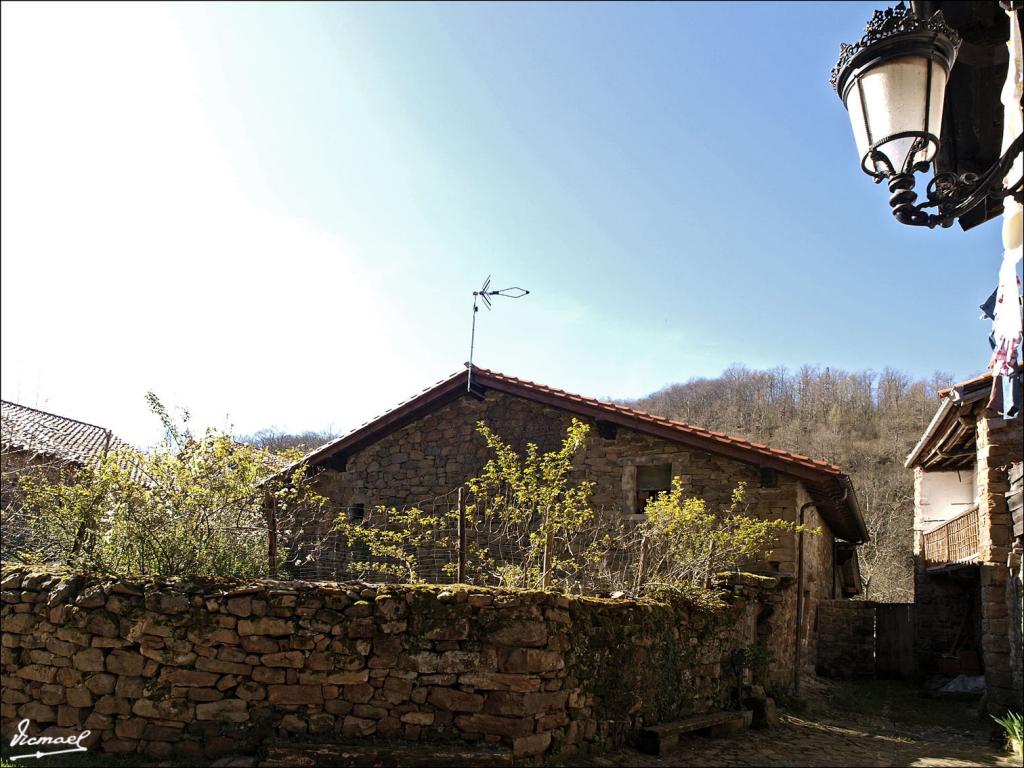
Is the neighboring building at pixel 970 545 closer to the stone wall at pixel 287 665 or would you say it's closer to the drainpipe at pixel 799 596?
the drainpipe at pixel 799 596

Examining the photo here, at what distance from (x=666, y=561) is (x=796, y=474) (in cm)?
234

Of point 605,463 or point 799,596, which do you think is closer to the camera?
point 799,596

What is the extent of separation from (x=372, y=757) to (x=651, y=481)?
617 centimetres

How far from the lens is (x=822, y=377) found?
162 feet

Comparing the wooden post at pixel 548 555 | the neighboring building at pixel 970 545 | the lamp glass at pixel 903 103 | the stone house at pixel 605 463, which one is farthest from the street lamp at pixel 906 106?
the stone house at pixel 605 463

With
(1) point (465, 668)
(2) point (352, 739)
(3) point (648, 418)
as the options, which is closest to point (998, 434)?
(3) point (648, 418)

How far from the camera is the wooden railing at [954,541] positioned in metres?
12.5

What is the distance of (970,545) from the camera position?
12664mm

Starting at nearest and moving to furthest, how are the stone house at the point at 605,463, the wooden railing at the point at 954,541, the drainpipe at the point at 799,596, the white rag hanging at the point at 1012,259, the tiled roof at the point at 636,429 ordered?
the white rag hanging at the point at 1012,259
the tiled roof at the point at 636,429
the stone house at the point at 605,463
the drainpipe at the point at 799,596
the wooden railing at the point at 954,541

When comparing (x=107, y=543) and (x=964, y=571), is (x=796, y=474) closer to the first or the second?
(x=964, y=571)

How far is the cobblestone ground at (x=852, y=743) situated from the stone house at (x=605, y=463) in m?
1.04

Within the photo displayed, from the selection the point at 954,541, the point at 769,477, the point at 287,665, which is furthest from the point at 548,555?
the point at 954,541

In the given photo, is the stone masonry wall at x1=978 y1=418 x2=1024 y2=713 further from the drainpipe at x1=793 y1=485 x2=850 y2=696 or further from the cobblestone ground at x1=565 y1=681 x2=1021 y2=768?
the drainpipe at x1=793 y1=485 x2=850 y2=696

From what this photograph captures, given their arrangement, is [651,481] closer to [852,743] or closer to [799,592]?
[799,592]
